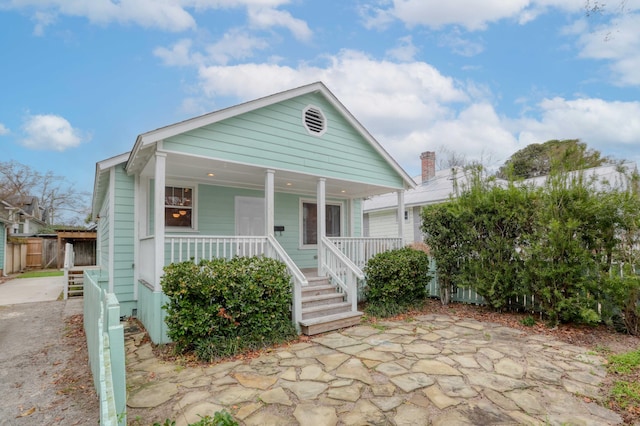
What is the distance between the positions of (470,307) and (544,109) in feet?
43.1

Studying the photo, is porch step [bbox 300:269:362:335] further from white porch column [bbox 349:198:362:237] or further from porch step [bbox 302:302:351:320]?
white porch column [bbox 349:198:362:237]

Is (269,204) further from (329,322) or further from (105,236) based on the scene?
(105,236)

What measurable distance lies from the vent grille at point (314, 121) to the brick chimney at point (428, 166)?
485 inches

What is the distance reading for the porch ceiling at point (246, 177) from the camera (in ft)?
20.4

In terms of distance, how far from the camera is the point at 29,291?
11.3m

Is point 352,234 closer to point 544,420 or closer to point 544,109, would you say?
point 544,420

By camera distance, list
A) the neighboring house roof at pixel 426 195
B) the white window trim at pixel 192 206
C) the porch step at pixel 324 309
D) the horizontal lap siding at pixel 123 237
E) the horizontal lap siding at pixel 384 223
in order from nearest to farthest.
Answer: the porch step at pixel 324 309, the horizontal lap siding at pixel 123 237, the white window trim at pixel 192 206, the neighboring house roof at pixel 426 195, the horizontal lap siding at pixel 384 223

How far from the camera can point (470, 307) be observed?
7.33 metres

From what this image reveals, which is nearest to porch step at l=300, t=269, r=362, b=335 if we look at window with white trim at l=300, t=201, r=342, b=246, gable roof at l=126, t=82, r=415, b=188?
window with white trim at l=300, t=201, r=342, b=246

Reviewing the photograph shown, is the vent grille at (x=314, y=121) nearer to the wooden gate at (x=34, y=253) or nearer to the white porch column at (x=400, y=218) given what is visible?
the white porch column at (x=400, y=218)

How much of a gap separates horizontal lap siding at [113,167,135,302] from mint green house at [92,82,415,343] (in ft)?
0.06

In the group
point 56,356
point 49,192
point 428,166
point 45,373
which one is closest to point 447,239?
point 45,373

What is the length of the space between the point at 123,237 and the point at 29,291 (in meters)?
7.90

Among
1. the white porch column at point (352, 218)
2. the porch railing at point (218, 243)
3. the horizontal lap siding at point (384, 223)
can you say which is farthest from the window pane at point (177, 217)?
the horizontal lap siding at point (384, 223)
